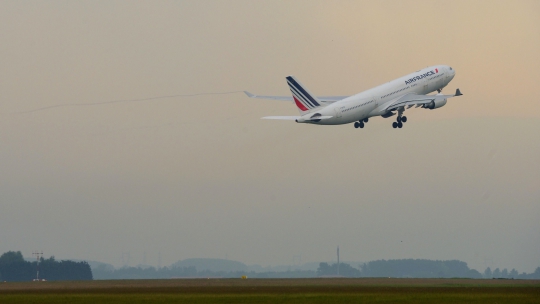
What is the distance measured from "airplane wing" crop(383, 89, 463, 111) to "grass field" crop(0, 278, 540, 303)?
85.6ft

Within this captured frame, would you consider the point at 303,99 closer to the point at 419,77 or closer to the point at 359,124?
the point at 359,124

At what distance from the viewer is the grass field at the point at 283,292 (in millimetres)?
88312

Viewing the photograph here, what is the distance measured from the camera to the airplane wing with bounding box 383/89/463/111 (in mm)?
133250

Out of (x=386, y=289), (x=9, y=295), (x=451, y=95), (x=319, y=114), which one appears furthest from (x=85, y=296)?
(x=451, y=95)

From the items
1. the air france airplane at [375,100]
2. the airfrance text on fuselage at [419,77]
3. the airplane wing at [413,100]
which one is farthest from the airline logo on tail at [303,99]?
the airfrance text on fuselage at [419,77]

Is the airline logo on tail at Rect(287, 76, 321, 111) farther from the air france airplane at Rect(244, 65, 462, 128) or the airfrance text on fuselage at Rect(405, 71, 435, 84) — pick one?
the airfrance text on fuselage at Rect(405, 71, 435, 84)

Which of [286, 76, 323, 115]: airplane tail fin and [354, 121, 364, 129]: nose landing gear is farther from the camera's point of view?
[354, 121, 364, 129]: nose landing gear

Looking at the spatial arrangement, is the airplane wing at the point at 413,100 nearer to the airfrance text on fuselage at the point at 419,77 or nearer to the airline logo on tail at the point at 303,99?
the airfrance text on fuselage at the point at 419,77

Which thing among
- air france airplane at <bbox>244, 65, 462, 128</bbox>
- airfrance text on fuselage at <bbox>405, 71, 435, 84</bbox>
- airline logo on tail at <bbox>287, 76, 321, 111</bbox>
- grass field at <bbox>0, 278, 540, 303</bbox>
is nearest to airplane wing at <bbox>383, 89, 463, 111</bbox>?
air france airplane at <bbox>244, 65, 462, 128</bbox>

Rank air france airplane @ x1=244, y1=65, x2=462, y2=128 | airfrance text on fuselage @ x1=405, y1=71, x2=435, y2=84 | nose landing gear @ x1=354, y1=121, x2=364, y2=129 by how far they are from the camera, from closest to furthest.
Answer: air france airplane @ x1=244, y1=65, x2=462, y2=128
nose landing gear @ x1=354, y1=121, x2=364, y2=129
airfrance text on fuselage @ x1=405, y1=71, x2=435, y2=84

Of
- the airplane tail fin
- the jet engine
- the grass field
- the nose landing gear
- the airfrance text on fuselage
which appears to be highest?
the airfrance text on fuselage

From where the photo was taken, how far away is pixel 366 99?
130 meters

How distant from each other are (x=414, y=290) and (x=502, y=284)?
15.7 metres

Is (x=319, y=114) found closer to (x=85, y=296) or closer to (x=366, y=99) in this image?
(x=366, y=99)
